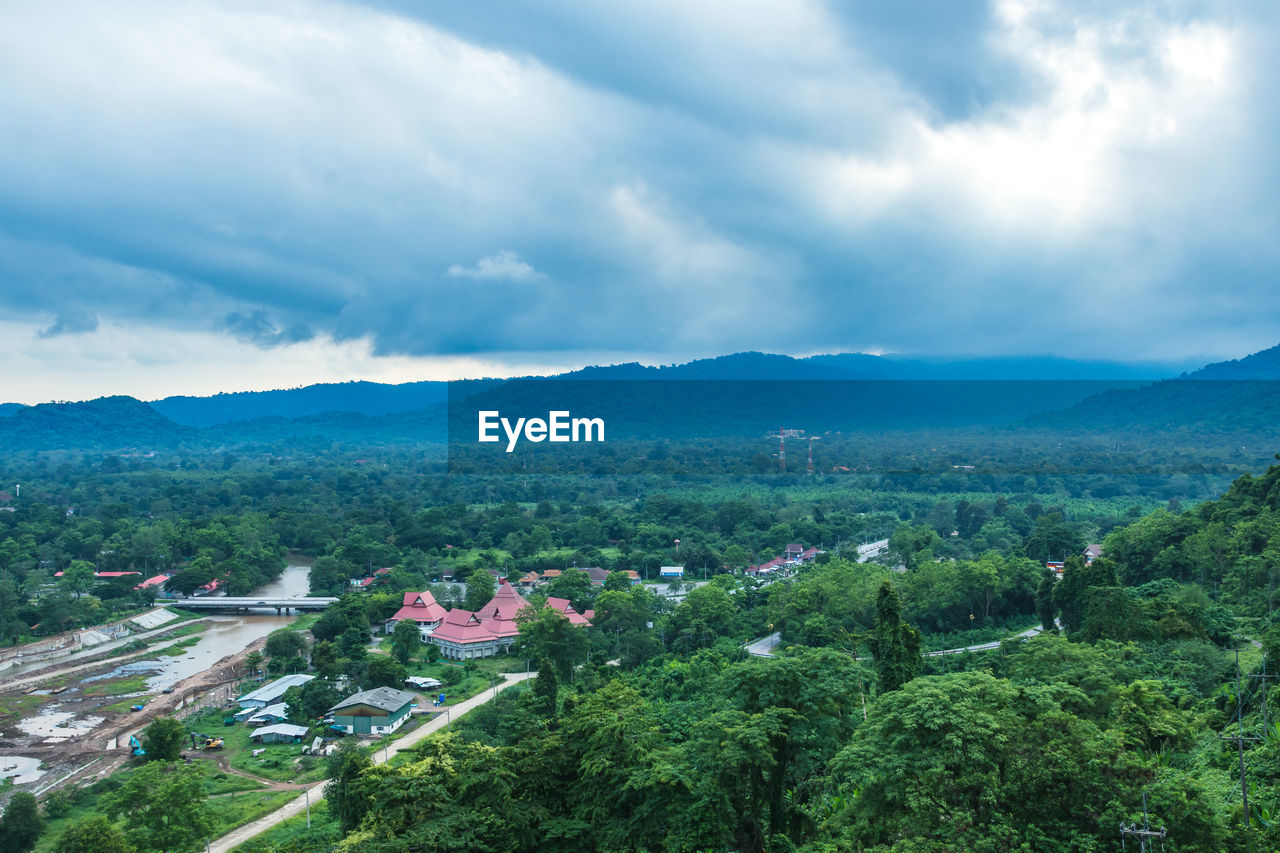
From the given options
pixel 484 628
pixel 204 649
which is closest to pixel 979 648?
pixel 484 628

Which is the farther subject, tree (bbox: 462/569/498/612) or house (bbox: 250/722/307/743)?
tree (bbox: 462/569/498/612)

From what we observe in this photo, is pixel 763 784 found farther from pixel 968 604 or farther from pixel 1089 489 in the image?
pixel 1089 489

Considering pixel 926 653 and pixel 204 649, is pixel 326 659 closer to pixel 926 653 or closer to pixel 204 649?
pixel 204 649

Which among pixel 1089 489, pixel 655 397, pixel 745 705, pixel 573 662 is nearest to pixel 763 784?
pixel 745 705

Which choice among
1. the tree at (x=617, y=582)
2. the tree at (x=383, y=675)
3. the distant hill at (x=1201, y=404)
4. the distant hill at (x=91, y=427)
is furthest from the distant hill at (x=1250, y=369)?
the distant hill at (x=91, y=427)

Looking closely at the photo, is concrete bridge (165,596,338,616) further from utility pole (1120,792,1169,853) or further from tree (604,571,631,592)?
utility pole (1120,792,1169,853)

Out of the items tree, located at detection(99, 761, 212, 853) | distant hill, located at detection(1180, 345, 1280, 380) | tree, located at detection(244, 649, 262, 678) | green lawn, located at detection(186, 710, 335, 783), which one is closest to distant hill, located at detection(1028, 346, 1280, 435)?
distant hill, located at detection(1180, 345, 1280, 380)

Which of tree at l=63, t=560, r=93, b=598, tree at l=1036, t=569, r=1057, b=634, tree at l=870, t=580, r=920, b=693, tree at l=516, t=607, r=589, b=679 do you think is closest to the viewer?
tree at l=870, t=580, r=920, b=693
